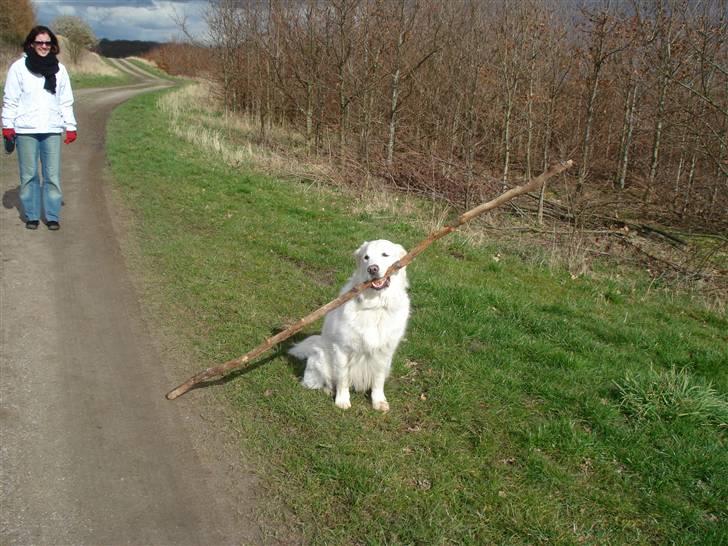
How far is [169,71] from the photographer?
6141 centimetres

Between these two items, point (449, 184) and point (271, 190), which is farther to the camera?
point (449, 184)

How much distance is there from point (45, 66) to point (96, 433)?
19.3 feet

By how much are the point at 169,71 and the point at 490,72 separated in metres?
56.5

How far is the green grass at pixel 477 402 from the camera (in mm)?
3348

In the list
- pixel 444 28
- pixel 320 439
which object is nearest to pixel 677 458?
pixel 320 439

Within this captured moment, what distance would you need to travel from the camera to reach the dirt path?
10.0ft

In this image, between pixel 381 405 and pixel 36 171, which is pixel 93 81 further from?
pixel 381 405

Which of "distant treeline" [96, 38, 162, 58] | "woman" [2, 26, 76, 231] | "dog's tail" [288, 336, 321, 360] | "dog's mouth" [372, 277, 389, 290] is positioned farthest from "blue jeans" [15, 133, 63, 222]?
"distant treeline" [96, 38, 162, 58]

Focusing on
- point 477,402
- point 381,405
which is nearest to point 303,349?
point 381,405

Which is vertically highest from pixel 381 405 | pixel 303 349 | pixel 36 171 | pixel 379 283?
pixel 36 171

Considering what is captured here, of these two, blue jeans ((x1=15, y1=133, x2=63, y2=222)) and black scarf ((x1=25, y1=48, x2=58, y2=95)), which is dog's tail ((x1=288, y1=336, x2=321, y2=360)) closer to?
blue jeans ((x1=15, y1=133, x2=63, y2=222))

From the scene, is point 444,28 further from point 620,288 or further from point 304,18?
point 620,288

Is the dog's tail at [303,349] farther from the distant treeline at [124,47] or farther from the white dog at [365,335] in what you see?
the distant treeline at [124,47]

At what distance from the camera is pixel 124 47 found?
3506 inches
